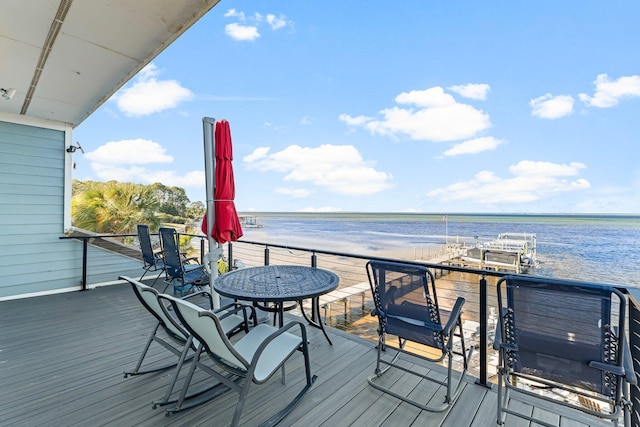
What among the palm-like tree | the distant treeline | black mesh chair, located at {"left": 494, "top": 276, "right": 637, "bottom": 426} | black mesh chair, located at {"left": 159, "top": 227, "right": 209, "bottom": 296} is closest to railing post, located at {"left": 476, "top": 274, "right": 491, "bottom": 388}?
black mesh chair, located at {"left": 494, "top": 276, "right": 637, "bottom": 426}

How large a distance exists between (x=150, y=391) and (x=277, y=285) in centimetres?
121

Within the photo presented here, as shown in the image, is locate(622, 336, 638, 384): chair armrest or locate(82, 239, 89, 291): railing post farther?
locate(82, 239, 89, 291): railing post

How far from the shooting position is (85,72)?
3.15m

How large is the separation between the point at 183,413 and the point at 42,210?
4758mm

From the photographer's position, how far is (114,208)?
305 inches

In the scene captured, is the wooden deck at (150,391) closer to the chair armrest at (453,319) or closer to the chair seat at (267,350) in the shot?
the chair seat at (267,350)

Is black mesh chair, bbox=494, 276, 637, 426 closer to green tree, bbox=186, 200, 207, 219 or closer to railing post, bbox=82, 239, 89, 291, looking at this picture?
railing post, bbox=82, 239, 89, 291

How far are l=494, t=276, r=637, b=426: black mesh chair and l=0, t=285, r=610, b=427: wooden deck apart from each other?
15.8 inches

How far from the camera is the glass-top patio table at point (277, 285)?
7.00ft

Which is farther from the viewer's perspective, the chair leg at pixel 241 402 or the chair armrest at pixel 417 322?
the chair armrest at pixel 417 322

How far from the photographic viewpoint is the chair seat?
5.50ft

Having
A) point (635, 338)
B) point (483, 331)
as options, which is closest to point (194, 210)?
point (483, 331)

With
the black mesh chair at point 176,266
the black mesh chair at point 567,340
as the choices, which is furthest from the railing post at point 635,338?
the black mesh chair at point 176,266

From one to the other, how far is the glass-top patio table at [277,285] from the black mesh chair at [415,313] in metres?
0.45
